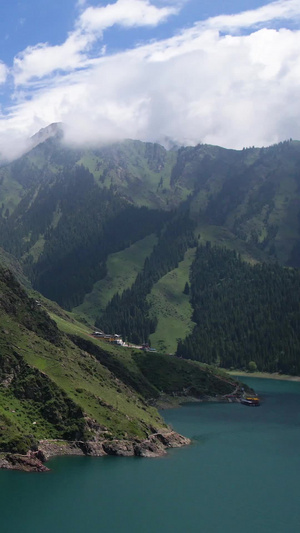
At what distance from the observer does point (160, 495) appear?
118 m

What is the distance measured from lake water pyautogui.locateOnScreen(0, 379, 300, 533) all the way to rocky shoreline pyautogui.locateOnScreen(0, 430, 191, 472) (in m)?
2.24

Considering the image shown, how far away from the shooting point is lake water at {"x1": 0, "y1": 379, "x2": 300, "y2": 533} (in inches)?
4109

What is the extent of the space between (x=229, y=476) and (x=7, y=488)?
48.7m

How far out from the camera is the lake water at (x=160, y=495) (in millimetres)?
104375

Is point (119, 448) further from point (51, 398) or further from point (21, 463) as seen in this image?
point (21, 463)

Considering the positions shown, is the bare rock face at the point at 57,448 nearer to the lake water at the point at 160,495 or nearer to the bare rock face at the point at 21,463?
the lake water at the point at 160,495

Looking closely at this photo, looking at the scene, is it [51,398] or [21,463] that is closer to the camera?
[21,463]

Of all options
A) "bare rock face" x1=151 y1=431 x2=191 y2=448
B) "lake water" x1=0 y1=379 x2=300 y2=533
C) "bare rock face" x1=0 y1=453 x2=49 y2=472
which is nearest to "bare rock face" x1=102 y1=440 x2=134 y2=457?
"lake water" x1=0 y1=379 x2=300 y2=533

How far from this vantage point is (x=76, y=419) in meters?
142

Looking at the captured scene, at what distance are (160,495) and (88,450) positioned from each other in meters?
25.5

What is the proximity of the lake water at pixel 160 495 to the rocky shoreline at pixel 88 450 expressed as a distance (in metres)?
2.24

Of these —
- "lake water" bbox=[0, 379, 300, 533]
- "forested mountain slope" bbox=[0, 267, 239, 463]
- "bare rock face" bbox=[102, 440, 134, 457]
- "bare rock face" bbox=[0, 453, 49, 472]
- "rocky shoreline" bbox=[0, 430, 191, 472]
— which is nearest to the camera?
"lake water" bbox=[0, 379, 300, 533]

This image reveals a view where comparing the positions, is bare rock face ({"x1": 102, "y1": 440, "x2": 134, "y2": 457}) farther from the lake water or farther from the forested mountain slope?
the lake water

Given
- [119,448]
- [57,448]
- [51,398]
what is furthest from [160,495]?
[51,398]
